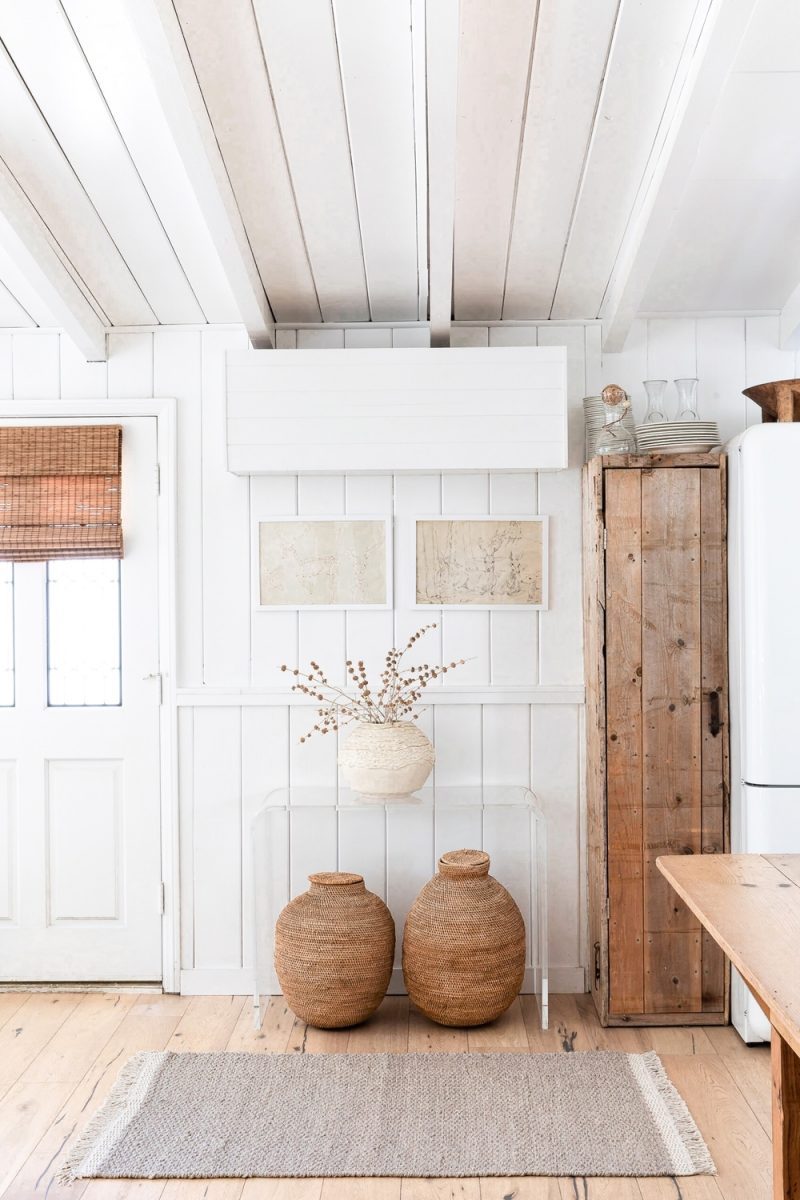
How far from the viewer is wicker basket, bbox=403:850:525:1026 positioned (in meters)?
3.03

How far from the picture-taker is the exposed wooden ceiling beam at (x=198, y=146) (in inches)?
83.0

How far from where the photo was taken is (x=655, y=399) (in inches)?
131

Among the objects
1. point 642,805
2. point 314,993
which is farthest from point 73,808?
point 642,805

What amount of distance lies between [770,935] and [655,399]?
7.06 feet

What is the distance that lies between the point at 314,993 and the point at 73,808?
109 centimetres

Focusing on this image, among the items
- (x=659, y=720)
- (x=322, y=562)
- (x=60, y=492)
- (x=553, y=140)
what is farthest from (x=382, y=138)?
(x=659, y=720)

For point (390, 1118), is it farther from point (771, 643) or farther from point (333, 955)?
point (771, 643)

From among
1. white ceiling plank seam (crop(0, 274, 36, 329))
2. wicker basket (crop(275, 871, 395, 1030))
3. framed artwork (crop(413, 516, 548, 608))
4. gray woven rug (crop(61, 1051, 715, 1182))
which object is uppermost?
white ceiling plank seam (crop(0, 274, 36, 329))

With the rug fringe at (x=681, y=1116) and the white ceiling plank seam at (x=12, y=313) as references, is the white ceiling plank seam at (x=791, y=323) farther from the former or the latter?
the white ceiling plank seam at (x=12, y=313)

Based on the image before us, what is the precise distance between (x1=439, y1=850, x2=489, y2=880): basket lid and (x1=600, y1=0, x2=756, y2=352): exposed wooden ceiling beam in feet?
5.80

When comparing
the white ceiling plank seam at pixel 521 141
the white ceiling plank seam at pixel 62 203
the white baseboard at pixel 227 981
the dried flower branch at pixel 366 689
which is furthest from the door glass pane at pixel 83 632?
the white ceiling plank seam at pixel 521 141

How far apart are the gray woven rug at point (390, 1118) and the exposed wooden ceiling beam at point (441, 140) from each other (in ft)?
7.45

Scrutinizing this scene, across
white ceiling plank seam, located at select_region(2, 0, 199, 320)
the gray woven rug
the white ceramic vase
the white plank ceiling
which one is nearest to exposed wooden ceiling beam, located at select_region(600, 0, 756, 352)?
the white plank ceiling

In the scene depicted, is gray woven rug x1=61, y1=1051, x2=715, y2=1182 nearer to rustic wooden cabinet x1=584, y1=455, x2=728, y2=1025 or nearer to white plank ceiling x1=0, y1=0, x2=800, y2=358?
rustic wooden cabinet x1=584, y1=455, x2=728, y2=1025
